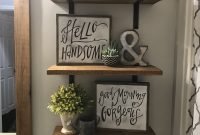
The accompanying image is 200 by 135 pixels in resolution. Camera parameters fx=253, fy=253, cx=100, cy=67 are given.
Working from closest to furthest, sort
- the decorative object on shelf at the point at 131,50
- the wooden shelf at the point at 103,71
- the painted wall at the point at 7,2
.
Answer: the wooden shelf at the point at 103,71 < the decorative object on shelf at the point at 131,50 < the painted wall at the point at 7,2

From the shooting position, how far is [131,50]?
4.37 ft

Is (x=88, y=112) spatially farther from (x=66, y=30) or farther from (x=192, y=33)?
(x=192, y=33)

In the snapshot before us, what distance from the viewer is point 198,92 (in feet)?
3.58

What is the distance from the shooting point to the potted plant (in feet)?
4.20

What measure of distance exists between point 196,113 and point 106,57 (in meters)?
0.50

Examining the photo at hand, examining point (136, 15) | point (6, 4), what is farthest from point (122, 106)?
point (6, 4)

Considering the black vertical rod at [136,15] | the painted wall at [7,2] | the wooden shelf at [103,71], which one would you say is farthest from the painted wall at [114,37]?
the painted wall at [7,2]

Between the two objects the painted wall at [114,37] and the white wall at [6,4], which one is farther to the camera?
the white wall at [6,4]

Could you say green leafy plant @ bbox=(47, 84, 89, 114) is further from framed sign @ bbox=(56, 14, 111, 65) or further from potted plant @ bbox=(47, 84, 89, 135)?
framed sign @ bbox=(56, 14, 111, 65)

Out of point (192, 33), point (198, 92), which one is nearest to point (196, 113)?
point (198, 92)

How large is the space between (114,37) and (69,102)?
0.45 metres

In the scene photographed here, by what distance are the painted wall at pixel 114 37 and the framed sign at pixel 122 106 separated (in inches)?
3.8

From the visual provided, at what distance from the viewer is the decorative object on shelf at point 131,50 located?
133 cm

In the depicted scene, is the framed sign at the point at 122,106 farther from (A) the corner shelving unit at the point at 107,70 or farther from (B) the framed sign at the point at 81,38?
(B) the framed sign at the point at 81,38
